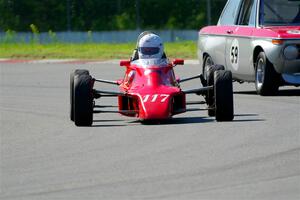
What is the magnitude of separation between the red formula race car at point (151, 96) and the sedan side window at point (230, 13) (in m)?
4.83

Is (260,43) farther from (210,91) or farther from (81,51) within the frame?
(81,51)

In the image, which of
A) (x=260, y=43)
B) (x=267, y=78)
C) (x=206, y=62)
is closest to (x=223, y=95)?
(x=267, y=78)

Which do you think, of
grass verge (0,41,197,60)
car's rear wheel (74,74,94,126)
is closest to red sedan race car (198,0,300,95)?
car's rear wheel (74,74,94,126)

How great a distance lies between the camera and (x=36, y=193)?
8562 mm

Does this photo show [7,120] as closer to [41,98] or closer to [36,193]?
[41,98]

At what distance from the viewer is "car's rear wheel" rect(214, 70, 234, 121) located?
1336 cm

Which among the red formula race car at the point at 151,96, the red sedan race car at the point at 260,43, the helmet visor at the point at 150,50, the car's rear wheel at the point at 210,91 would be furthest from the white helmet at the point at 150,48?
the red sedan race car at the point at 260,43

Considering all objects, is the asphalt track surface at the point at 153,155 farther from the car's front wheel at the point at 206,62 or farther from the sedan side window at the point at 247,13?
the car's front wheel at the point at 206,62

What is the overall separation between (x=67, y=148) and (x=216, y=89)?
2607 millimetres

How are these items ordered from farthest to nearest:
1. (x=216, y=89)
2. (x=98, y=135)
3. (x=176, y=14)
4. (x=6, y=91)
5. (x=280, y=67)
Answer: (x=176, y=14) → (x=6, y=91) → (x=280, y=67) → (x=216, y=89) → (x=98, y=135)

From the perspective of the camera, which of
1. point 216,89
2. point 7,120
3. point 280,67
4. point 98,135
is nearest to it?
point 98,135

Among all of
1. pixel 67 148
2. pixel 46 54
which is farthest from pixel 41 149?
pixel 46 54

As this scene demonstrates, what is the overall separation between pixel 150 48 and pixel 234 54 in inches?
157

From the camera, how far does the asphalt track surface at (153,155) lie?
8.59 meters
